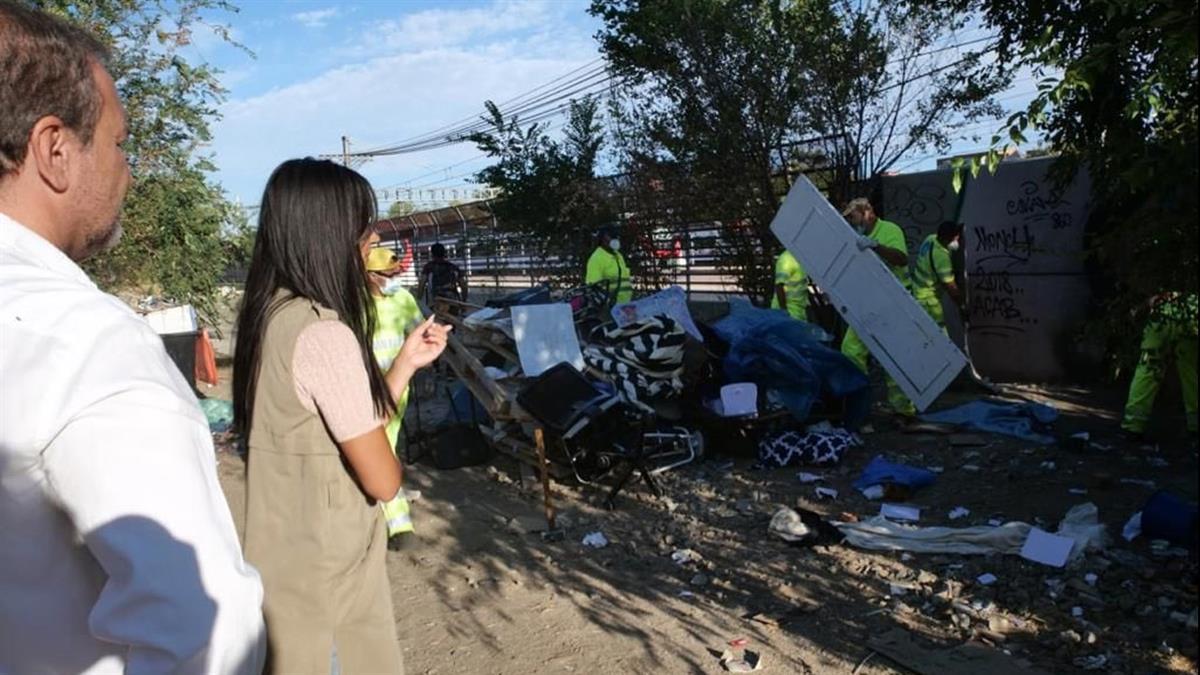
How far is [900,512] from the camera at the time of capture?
5.53 metres

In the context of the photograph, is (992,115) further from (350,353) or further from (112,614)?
(112,614)

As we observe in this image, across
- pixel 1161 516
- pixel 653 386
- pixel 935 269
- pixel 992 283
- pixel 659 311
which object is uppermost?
pixel 935 269

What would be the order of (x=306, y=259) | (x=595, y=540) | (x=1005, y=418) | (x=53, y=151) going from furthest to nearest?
(x=1005, y=418), (x=595, y=540), (x=306, y=259), (x=53, y=151)

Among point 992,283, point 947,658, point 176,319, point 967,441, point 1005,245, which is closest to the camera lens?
point 947,658

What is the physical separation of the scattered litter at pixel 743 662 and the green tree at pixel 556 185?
394 inches

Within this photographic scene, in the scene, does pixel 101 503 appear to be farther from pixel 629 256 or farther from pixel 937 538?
pixel 629 256

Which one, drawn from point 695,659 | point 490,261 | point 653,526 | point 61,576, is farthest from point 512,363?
point 490,261

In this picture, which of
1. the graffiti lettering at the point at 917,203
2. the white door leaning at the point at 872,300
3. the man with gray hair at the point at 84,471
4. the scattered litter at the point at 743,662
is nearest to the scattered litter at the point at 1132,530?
the white door leaning at the point at 872,300

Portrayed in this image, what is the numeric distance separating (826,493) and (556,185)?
349 inches

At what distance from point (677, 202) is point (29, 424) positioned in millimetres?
11220

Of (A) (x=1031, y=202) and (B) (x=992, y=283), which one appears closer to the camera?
(A) (x=1031, y=202)

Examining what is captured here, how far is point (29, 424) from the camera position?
94cm

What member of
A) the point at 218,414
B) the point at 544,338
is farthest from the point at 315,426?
the point at 218,414

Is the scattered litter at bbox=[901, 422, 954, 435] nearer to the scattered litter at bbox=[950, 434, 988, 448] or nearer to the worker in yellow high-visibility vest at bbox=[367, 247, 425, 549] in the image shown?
the scattered litter at bbox=[950, 434, 988, 448]
